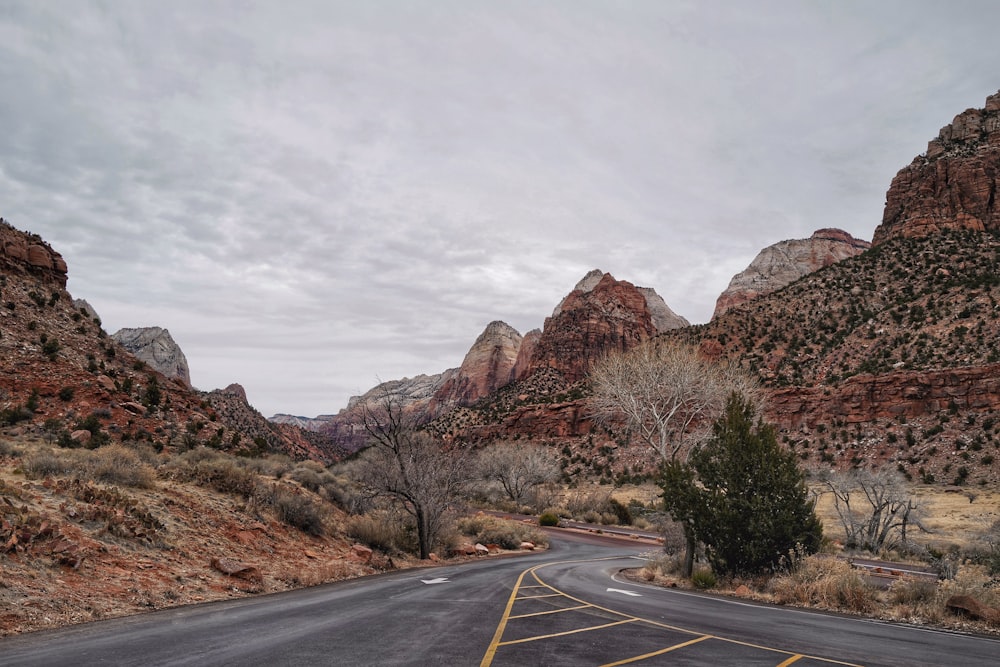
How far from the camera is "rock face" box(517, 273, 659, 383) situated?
114875 millimetres

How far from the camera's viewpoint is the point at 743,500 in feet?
52.7

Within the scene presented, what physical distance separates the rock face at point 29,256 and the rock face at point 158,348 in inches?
3690

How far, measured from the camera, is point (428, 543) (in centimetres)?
2447

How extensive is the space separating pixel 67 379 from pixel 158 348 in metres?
116

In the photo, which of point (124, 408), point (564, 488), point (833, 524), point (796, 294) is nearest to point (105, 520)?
point (124, 408)

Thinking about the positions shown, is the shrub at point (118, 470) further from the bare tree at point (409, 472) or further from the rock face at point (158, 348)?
the rock face at point (158, 348)

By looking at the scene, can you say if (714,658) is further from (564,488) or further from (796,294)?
(796,294)

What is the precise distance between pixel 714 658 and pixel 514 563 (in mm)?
16496

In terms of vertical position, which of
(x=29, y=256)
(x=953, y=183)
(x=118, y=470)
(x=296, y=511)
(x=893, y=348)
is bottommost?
(x=296, y=511)

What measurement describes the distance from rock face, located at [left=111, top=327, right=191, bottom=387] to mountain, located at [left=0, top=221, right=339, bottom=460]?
95670 millimetres

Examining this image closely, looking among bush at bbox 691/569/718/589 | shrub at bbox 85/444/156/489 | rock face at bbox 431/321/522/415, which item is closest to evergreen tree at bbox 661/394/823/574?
bush at bbox 691/569/718/589

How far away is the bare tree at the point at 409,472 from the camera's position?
23.1 m

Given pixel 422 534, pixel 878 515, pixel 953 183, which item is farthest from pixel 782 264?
pixel 422 534

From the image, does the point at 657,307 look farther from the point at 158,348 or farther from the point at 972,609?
the point at 972,609
